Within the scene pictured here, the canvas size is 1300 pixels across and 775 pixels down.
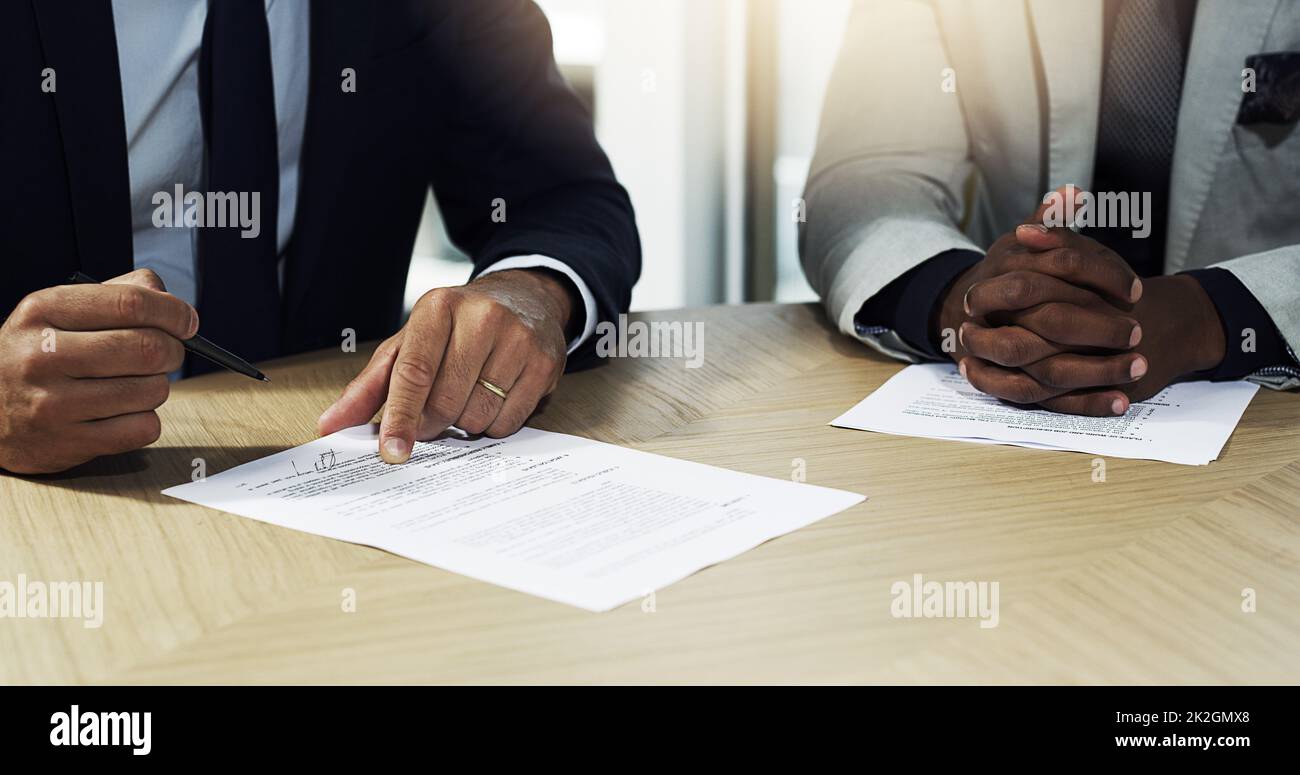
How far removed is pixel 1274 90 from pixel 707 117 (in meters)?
2.11

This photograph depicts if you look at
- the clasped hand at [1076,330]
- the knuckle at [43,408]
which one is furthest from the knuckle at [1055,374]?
the knuckle at [43,408]

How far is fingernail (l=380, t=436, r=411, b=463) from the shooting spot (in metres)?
0.81

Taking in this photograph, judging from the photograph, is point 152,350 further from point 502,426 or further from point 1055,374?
point 1055,374

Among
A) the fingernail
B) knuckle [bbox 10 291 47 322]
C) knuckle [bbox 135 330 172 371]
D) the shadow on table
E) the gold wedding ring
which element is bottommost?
the shadow on table

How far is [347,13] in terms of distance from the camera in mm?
1244

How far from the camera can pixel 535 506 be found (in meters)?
0.72

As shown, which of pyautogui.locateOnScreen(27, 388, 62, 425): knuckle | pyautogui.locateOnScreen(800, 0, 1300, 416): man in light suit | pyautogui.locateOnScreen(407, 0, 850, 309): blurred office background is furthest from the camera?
pyautogui.locateOnScreen(407, 0, 850, 309): blurred office background

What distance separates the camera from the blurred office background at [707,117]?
3.13 meters

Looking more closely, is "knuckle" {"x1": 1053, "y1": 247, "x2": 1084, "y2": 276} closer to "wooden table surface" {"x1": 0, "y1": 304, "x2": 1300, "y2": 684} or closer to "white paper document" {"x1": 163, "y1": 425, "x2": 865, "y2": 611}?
"wooden table surface" {"x1": 0, "y1": 304, "x2": 1300, "y2": 684}

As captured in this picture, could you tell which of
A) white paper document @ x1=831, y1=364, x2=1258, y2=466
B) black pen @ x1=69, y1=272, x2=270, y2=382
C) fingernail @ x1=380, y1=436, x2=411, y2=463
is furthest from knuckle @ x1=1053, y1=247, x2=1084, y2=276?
black pen @ x1=69, y1=272, x2=270, y2=382

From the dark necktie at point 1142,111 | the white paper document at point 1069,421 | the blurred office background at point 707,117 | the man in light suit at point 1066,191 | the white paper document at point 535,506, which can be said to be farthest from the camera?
the blurred office background at point 707,117

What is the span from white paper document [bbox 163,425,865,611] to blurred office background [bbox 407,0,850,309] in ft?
7.94

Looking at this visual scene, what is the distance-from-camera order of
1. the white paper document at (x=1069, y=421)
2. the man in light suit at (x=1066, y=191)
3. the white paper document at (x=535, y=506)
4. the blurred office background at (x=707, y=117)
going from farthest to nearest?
1. the blurred office background at (x=707, y=117)
2. the man in light suit at (x=1066, y=191)
3. the white paper document at (x=1069, y=421)
4. the white paper document at (x=535, y=506)

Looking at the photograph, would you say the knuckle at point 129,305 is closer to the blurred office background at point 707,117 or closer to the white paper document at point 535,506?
the white paper document at point 535,506
